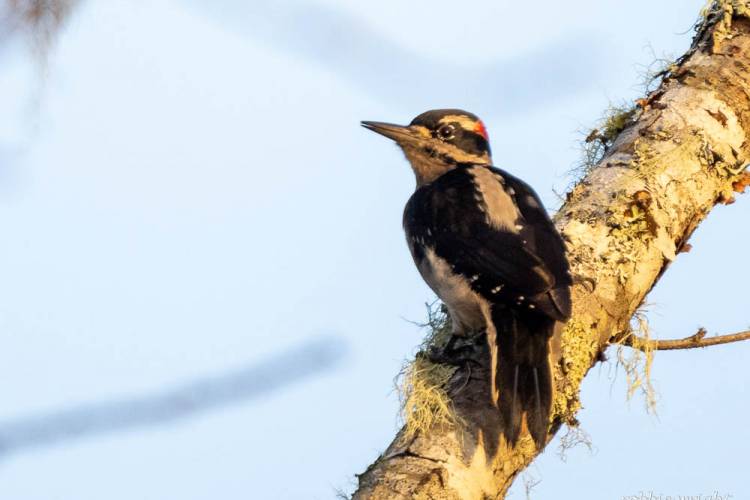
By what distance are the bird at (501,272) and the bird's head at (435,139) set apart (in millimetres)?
204

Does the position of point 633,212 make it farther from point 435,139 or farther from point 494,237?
point 435,139

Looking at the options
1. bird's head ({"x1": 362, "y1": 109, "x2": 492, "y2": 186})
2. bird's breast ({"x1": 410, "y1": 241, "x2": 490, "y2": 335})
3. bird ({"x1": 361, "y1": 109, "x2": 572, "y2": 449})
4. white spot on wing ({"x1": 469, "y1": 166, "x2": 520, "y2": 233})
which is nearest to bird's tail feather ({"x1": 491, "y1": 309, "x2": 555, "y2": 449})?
bird ({"x1": 361, "y1": 109, "x2": 572, "y2": 449})

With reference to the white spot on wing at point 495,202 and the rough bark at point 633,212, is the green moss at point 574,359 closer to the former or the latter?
the rough bark at point 633,212

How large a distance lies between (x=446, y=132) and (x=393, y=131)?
260mm

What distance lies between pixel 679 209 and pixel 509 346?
78cm

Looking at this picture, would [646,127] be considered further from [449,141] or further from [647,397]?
[449,141]

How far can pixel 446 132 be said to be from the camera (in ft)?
16.1

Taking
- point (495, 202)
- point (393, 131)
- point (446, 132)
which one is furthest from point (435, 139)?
point (495, 202)

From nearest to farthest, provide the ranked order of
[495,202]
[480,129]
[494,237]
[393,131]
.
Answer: [494,237] → [495,202] → [393,131] → [480,129]

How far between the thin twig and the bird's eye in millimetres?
1717

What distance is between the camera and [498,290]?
355 cm

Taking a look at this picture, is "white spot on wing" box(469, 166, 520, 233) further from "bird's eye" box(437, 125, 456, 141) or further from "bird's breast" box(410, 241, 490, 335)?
"bird's eye" box(437, 125, 456, 141)

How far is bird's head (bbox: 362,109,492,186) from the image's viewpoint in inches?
191

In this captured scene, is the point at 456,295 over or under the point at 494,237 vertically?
under
